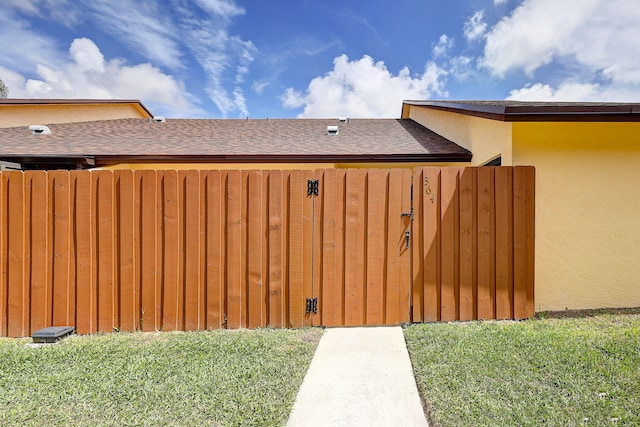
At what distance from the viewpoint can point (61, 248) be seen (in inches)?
148

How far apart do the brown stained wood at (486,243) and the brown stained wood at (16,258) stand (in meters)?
5.91

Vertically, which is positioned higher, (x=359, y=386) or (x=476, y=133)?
(x=476, y=133)

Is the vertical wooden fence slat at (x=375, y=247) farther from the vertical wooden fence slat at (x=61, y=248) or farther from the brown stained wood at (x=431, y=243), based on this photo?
the vertical wooden fence slat at (x=61, y=248)

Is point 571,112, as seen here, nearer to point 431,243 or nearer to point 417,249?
point 431,243

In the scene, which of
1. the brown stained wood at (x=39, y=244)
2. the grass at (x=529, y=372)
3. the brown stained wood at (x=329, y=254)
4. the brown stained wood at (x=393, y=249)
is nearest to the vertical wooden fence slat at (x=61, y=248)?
the brown stained wood at (x=39, y=244)

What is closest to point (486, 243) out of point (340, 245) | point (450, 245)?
point (450, 245)

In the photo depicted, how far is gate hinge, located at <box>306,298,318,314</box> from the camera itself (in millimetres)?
3832

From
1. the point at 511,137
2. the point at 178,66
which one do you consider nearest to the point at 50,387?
the point at 511,137

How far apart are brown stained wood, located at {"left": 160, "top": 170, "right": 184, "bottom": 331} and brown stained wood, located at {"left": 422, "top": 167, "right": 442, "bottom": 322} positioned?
10.4ft

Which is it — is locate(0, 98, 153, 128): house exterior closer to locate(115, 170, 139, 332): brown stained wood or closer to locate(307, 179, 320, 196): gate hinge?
locate(115, 170, 139, 332): brown stained wood

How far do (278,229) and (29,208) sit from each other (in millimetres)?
3196

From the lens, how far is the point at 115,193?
378cm

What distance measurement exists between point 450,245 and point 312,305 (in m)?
1.99

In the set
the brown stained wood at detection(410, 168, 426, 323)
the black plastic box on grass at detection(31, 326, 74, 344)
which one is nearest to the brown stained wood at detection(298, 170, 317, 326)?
the brown stained wood at detection(410, 168, 426, 323)
